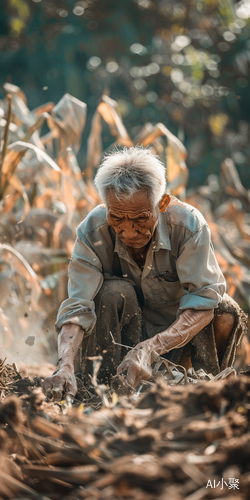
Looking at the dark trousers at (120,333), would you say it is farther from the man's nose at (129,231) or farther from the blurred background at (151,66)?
the blurred background at (151,66)

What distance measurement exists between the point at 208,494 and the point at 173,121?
8.78 meters

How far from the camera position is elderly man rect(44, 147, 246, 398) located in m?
1.85

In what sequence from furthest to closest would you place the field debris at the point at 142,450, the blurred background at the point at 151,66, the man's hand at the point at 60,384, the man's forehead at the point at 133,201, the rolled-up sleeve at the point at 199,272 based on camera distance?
the blurred background at the point at 151,66 → the rolled-up sleeve at the point at 199,272 → the man's forehead at the point at 133,201 → the man's hand at the point at 60,384 → the field debris at the point at 142,450

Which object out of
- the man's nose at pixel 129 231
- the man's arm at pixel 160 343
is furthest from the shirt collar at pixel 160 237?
the man's arm at pixel 160 343

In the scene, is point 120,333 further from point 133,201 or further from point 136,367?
point 133,201

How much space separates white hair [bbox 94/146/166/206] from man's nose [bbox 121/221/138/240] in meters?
0.12

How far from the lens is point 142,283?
2.17m

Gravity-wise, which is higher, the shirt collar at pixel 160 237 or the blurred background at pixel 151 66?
the shirt collar at pixel 160 237

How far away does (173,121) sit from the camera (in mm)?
9078

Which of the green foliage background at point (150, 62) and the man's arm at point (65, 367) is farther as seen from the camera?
the green foliage background at point (150, 62)

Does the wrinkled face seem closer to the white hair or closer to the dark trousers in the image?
the white hair

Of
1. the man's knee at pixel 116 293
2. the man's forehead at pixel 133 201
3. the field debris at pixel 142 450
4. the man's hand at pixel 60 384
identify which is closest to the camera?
the field debris at pixel 142 450

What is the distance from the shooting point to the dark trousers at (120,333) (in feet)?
6.84

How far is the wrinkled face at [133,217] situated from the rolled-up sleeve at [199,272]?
18 cm
